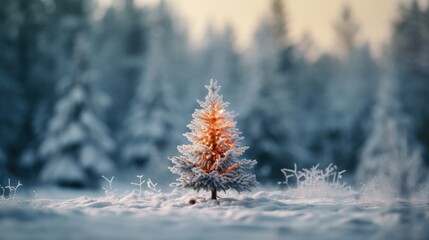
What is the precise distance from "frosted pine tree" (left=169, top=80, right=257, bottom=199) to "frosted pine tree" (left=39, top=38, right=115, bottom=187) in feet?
63.8

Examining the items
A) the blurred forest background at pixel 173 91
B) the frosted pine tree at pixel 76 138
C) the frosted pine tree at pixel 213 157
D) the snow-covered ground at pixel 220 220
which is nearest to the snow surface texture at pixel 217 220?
the snow-covered ground at pixel 220 220

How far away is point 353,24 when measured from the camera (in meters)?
51.8

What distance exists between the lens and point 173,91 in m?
38.2

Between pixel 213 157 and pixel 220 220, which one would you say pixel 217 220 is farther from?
pixel 213 157

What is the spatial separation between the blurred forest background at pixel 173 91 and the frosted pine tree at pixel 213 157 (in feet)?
41.5

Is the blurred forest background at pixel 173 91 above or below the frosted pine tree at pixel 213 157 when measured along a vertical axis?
above

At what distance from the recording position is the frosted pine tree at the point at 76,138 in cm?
2748

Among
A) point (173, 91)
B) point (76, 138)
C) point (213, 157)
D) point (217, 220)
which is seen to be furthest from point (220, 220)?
point (173, 91)

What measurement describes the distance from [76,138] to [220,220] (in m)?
21.8

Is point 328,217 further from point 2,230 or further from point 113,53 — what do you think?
point 113,53

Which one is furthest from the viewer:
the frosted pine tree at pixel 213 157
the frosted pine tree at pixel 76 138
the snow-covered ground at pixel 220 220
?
the frosted pine tree at pixel 76 138

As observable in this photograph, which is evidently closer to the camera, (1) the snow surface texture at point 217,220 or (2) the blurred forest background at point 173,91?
(1) the snow surface texture at point 217,220

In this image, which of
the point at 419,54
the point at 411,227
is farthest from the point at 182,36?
the point at 411,227

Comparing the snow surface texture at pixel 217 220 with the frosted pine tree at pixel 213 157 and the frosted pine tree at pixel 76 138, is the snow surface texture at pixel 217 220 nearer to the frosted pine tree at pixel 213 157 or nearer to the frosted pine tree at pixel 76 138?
the frosted pine tree at pixel 213 157
